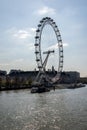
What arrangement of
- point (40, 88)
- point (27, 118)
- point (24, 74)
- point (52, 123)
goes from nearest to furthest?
1. point (52, 123)
2. point (27, 118)
3. point (40, 88)
4. point (24, 74)

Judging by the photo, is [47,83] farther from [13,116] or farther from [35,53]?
[13,116]

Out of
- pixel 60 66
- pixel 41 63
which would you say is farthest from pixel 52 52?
pixel 41 63

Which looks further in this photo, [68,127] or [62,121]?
[62,121]

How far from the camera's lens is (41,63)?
86.0 metres

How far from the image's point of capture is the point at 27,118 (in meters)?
32.3

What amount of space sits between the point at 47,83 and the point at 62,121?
68.3m

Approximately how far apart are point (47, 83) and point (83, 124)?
7043 centimetres

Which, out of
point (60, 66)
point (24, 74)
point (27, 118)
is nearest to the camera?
point (27, 118)

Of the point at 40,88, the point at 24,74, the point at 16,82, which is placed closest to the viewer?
the point at 40,88

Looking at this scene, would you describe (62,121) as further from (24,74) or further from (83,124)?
(24,74)

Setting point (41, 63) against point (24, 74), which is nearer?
point (41, 63)

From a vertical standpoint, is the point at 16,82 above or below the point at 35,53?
below

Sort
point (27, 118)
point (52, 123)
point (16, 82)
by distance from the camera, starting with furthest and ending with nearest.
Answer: point (16, 82)
point (27, 118)
point (52, 123)

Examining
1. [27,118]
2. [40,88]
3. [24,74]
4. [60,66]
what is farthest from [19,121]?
[24,74]
